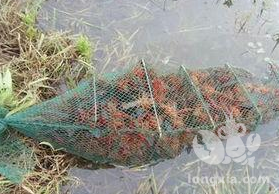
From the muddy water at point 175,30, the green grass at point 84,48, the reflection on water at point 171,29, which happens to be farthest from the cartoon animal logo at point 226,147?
the green grass at point 84,48

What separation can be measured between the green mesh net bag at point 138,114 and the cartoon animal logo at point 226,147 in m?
0.10

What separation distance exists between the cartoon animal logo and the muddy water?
0.70ft

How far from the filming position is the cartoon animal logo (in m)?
4.00

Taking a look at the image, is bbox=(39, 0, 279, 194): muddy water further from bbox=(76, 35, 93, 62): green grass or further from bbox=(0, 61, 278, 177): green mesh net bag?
bbox=(0, 61, 278, 177): green mesh net bag

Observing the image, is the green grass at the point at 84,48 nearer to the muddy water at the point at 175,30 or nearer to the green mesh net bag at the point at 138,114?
the muddy water at the point at 175,30

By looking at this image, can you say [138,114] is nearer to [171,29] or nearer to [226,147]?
[226,147]

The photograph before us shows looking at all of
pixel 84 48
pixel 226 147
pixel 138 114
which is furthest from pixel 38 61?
pixel 226 147

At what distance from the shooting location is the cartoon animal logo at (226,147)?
3996 millimetres

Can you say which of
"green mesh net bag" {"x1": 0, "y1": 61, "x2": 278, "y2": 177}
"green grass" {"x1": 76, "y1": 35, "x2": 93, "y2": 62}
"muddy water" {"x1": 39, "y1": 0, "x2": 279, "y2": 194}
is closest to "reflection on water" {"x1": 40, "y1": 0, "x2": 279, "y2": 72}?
"muddy water" {"x1": 39, "y1": 0, "x2": 279, "y2": 194}

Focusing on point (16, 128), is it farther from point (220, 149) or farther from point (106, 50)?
point (220, 149)

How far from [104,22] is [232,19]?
1.55 m

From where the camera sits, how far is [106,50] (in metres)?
4.70

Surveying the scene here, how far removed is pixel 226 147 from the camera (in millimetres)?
4082

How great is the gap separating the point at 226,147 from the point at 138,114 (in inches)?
38.9
